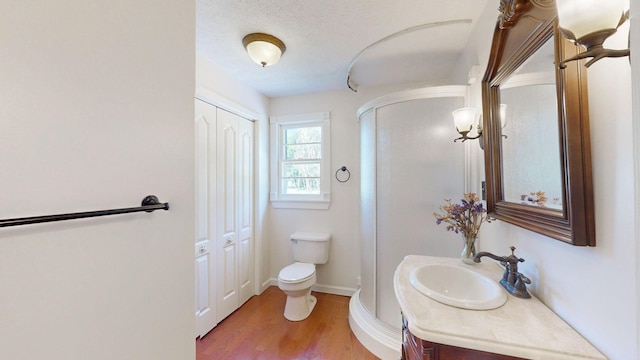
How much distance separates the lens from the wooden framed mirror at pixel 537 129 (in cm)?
74

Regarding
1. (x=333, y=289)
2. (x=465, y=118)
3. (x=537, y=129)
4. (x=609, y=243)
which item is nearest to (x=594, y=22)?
(x=537, y=129)

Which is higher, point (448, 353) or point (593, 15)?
point (593, 15)

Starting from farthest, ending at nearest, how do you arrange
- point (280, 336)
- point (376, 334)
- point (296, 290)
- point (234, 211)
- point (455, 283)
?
point (234, 211)
point (296, 290)
point (280, 336)
point (376, 334)
point (455, 283)

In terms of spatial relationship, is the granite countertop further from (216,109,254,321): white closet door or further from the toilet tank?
(216,109,254,321): white closet door

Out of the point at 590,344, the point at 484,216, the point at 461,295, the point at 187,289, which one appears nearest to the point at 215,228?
the point at 187,289

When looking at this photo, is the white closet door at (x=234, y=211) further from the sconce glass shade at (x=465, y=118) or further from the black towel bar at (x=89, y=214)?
the sconce glass shade at (x=465, y=118)

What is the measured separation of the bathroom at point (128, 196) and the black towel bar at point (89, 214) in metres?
0.03

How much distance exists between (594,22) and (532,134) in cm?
53

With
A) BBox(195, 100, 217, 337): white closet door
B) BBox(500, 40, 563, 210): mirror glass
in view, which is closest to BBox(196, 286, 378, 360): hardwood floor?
BBox(195, 100, 217, 337): white closet door

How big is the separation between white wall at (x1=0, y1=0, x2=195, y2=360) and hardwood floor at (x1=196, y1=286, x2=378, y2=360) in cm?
118

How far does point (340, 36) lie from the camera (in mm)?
1754

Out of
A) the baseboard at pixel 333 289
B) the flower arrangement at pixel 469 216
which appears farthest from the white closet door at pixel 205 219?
the flower arrangement at pixel 469 216

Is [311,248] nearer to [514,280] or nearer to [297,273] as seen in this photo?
[297,273]

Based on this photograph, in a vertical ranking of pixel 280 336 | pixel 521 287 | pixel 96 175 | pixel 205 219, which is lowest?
pixel 280 336
